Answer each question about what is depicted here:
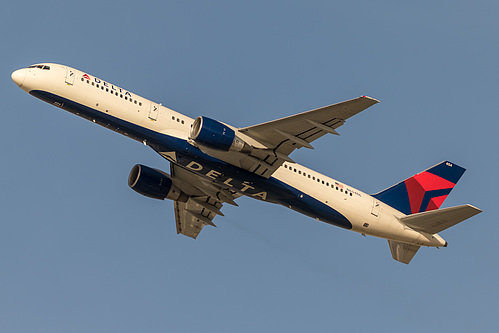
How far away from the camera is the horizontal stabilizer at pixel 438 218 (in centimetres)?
4266

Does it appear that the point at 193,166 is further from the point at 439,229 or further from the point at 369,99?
the point at 439,229

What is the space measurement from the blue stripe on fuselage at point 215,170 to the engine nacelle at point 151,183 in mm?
6230

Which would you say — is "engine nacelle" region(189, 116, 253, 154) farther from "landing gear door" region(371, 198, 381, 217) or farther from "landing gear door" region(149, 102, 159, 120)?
"landing gear door" region(371, 198, 381, 217)

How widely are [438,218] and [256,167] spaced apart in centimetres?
1330

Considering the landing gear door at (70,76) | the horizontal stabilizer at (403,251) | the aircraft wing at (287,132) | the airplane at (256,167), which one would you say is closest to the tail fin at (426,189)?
the airplane at (256,167)

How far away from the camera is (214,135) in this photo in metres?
39.8

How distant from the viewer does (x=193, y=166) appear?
4228 cm

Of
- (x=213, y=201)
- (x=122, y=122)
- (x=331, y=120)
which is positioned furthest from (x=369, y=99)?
(x=213, y=201)

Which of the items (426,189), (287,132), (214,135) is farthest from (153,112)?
(426,189)

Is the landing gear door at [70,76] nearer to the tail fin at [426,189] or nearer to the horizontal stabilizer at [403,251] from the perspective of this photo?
the tail fin at [426,189]

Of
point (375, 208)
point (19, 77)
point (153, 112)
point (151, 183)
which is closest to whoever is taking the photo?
point (19, 77)

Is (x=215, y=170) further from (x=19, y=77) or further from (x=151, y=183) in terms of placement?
(x=19, y=77)

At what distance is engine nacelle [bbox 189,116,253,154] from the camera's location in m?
39.7

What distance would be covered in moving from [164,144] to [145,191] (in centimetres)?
802
